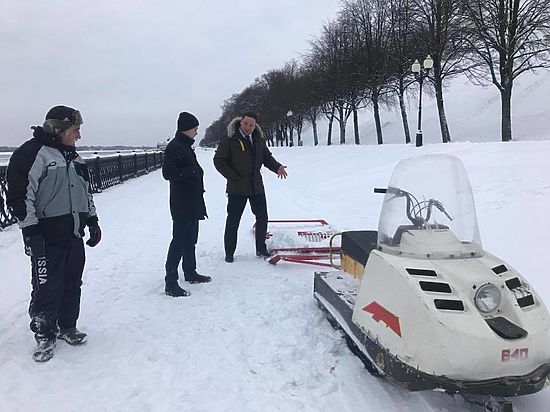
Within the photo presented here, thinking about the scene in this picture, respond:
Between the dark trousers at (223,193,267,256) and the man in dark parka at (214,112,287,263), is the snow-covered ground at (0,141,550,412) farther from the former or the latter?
the man in dark parka at (214,112,287,263)

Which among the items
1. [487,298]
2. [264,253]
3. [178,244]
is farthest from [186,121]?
[487,298]

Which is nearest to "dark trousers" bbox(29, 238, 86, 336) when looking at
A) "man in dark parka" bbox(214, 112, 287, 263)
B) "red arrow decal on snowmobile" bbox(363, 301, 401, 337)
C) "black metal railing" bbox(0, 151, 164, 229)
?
"red arrow decal on snowmobile" bbox(363, 301, 401, 337)

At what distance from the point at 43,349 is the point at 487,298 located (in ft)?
11.0

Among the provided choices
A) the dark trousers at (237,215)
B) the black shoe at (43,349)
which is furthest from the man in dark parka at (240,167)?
the black shoe at (43,349)

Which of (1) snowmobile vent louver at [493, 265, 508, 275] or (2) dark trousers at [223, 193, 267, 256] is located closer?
(1) snowmobile vent louver at [493, 265, 508, 275]

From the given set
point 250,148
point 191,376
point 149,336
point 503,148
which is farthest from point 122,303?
point 503,148

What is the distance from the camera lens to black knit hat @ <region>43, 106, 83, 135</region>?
148 inches

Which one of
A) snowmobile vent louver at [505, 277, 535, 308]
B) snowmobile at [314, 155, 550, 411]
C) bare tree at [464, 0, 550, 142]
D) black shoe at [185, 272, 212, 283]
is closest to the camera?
snowmobile at [314, 155, 550, 411]

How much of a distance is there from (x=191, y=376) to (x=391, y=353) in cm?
154

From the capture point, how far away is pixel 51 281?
3775 mm

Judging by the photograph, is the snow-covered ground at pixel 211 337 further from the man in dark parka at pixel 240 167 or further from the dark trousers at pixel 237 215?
the man in dark parka at pixel 240 167

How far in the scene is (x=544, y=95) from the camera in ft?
136

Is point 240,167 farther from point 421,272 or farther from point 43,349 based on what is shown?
point 421,272

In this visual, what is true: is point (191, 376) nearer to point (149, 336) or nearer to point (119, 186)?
point (149, 336)
